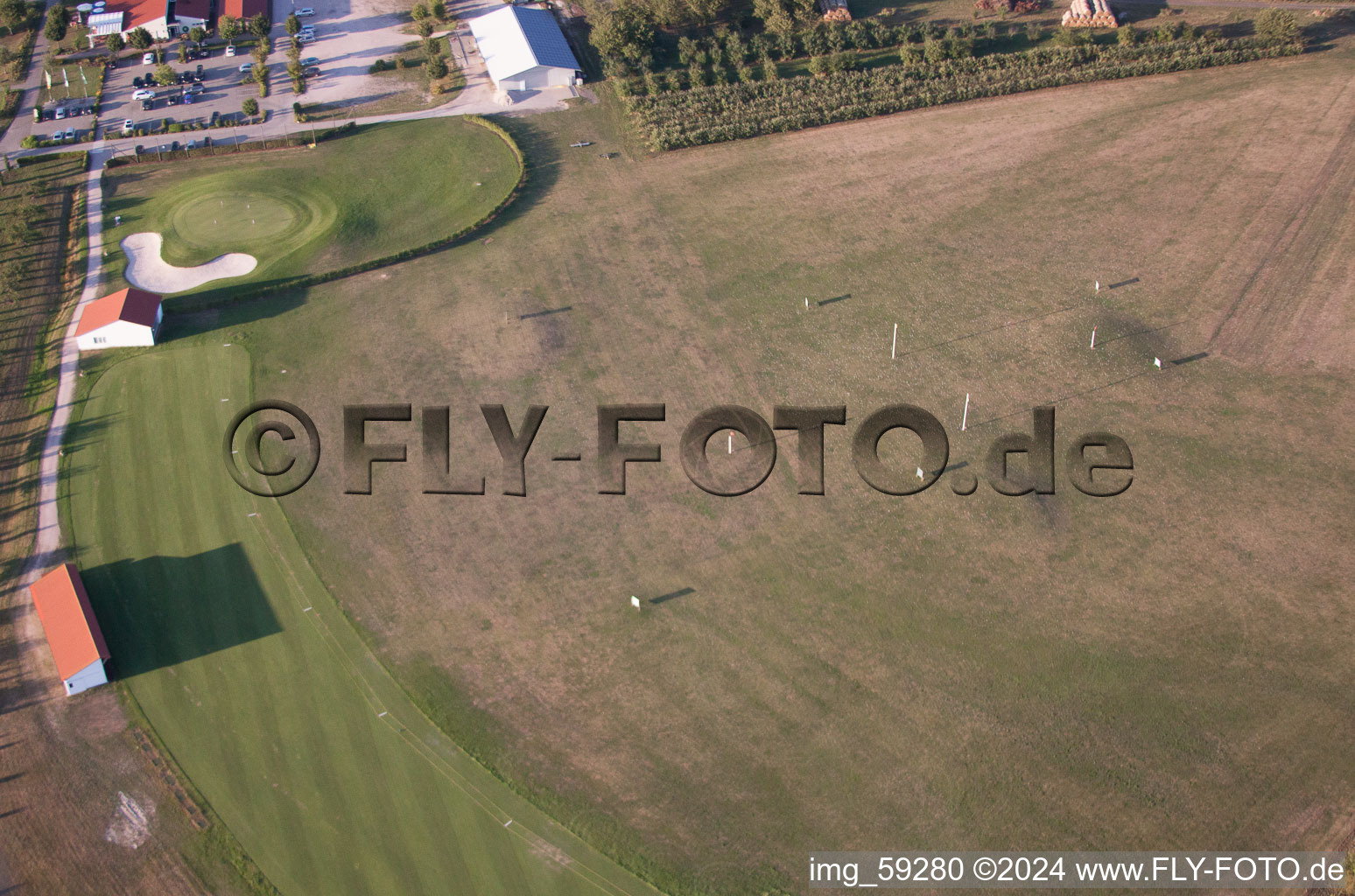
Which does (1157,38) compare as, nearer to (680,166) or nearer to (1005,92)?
(1005,92)

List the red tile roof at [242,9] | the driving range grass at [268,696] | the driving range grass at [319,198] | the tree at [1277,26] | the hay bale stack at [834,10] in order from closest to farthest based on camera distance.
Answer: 1. the driving range grass at [268,696]
2. the driving range grass at [319,198]
3. the tree at [1277,26]
4. the hay bale stack at [834,10]
5. the red tile roof at [242,9]

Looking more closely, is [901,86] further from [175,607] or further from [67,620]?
[67,620]

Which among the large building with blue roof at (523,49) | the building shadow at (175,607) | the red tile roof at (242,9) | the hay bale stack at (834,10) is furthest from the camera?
the red tile roof at (242,9)

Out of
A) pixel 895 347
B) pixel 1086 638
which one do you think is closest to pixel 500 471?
pixel 895 347

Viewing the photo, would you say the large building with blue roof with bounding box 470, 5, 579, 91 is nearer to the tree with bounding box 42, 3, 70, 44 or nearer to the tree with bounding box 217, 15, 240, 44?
the tree with bounding box 217, 15, 240, 44

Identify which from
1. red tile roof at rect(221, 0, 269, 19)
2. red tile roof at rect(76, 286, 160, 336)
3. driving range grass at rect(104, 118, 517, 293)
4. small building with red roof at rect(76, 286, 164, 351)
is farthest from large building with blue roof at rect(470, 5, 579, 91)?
small building with red roof at rect(76, 286, 164, 351)

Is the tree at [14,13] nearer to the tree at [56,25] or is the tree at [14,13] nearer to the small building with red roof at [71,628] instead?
the tree at [56,25]

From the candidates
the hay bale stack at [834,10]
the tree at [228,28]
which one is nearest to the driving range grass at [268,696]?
the tree at [228,28]
